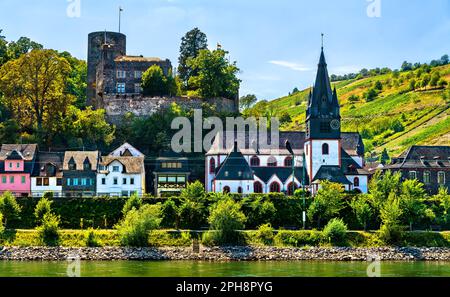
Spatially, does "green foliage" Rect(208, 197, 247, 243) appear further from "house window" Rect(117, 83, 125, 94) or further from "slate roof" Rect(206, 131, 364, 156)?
"house window" Rect(117, 83, 125, 94)

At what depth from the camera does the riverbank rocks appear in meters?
55.3

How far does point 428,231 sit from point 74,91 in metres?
55.7

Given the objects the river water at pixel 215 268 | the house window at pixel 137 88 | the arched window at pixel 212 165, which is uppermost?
the house window at pixel 137 88

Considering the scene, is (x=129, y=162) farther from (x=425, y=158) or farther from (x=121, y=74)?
(x=425, y=158)

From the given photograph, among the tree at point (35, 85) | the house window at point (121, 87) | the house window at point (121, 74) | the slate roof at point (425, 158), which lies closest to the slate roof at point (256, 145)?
the slate roof at point (425, 158)

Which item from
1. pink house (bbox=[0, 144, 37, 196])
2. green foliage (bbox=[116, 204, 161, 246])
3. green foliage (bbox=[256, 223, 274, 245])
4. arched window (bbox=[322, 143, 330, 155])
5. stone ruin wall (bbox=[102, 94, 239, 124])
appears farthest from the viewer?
stone ruin wall (bbox=[102, 94, 239, 124])

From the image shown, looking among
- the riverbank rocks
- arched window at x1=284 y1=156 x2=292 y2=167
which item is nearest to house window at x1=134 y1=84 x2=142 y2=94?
arched window at x1=284 y1=156 x2=292 y2=167

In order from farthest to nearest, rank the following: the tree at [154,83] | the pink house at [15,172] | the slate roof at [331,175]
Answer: the tree at [154,83] < the slate roof at [331,175] < the pink house at [15,172]

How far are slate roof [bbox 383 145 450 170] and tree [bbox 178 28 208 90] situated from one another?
36.8 meters

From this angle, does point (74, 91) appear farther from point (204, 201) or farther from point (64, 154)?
point (204, 201)

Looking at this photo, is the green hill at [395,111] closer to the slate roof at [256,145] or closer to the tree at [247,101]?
the tree at [247,101]

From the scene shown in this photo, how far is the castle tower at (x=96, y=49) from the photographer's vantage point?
96.4 metres

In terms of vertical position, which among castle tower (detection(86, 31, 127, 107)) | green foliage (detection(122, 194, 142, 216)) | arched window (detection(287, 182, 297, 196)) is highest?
castle tower (detection(86, 31, 127, 107))

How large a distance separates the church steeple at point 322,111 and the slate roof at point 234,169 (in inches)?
349
